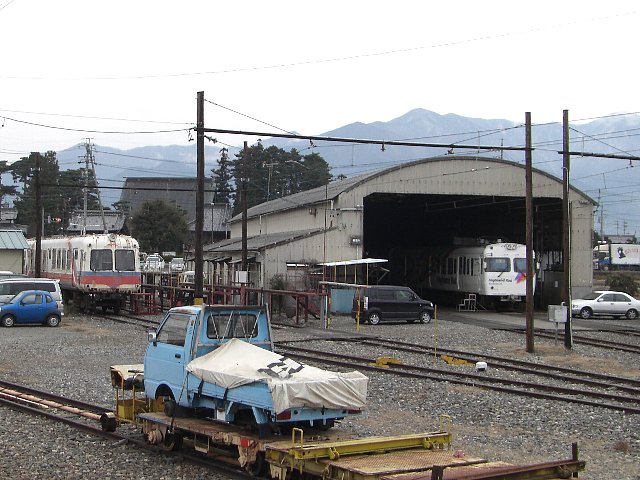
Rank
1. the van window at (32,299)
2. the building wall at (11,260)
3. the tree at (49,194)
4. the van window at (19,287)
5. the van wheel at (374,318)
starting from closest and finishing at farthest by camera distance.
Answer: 1. the van window at (32,299)
2. the van window at (19,287)
3. the van wheel at (374,318)
4. the building wall at (11,260)
5. the tree at (49,194)

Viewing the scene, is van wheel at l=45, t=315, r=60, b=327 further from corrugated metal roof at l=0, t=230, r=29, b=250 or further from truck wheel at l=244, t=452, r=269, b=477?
truck wheel at l=244, t=452, r=269, b=477

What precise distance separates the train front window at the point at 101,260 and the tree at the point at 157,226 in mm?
36899

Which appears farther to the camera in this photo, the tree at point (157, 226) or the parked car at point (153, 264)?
the tree at point (157, 226)

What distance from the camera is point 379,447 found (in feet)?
29.0

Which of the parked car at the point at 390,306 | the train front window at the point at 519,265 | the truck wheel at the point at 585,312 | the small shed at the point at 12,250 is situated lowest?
the truck wheel at the point at 585,312

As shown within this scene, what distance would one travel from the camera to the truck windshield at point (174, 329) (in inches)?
434

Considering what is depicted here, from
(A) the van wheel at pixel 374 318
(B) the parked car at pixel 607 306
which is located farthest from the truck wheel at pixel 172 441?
(B) the parked car at pixel 607 306

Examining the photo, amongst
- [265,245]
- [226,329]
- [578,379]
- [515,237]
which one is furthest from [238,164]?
[226,329]

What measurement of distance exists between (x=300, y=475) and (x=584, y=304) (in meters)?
33.7

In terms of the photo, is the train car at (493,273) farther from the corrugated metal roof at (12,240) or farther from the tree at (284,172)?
the tree at (284,172)

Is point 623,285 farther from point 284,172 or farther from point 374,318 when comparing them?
point 284,172

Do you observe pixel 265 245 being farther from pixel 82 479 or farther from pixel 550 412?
pixel 82 479

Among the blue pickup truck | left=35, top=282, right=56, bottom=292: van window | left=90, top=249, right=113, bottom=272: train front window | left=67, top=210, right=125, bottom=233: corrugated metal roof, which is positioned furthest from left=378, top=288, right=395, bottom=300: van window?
left=67, top=210, right=125, bottom=233: corrugated metal roof

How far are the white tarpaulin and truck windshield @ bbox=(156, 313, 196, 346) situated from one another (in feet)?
2.11
